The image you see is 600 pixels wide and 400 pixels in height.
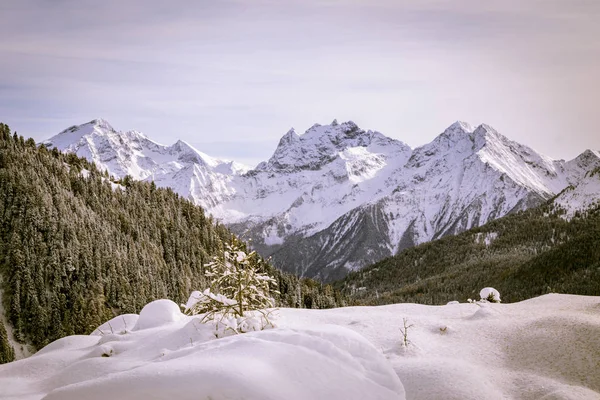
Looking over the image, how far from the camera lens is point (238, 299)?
13914 mm

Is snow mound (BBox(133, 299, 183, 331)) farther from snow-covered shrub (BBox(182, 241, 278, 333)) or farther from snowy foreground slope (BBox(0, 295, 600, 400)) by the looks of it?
snow-covered shrub (BBox(182, 241, 278, 333))

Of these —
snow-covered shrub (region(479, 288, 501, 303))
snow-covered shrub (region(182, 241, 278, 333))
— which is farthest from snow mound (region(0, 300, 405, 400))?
snow-covered shrub (region(479, 288, 501, 303))

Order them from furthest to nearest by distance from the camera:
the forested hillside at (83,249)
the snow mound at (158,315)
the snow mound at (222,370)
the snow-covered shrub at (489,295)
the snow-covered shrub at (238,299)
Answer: the forested hillside at (83,249) → the snow-covered shrub at (489,295) → the snow mound at (158,315) → the snow-covered shrub at (238,299) → the snow mound at (222,370)

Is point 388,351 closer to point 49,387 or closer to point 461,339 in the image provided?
point 461,339

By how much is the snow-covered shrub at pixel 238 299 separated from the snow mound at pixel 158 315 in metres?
3.17

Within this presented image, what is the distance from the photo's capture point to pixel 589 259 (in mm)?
100500

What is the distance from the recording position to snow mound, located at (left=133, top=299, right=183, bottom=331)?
1723 centimetres

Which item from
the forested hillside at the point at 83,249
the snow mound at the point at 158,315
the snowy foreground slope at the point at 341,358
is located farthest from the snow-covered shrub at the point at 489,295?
the forested hillside at the point at 83,249

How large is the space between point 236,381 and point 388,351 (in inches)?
290

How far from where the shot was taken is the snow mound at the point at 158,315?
1723cm

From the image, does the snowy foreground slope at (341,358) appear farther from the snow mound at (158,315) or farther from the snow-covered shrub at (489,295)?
the snow-covered shrub at (489,295)

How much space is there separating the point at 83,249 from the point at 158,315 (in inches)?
4909

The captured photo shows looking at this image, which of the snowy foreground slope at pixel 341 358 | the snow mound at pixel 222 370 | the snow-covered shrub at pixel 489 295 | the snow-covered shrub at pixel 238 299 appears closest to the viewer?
the snow mound at pixel 222 370

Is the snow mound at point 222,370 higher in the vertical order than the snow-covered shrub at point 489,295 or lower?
higher
